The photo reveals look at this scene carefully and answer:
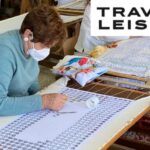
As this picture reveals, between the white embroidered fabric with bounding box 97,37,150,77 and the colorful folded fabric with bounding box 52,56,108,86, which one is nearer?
the colorful folded fabric with bounding box 52,56,108,86

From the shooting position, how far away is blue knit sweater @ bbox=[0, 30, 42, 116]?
1488 mm

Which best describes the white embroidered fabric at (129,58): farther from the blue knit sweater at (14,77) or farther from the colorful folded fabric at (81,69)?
the blue knit sweater at (14,77)

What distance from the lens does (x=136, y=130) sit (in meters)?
2.18

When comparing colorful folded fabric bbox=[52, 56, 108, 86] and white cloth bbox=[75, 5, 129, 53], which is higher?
white cloth bbox=[75, 5, 129, 53]

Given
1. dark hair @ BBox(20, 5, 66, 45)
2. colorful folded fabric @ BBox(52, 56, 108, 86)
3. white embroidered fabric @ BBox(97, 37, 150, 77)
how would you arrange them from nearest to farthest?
dark hair @ BBox(20, 5, 66, 45), colorful folded fabric @ BBox(52, 56, 108, 86), white embroidered fabric @ BBox(97, 37, 150, 77)

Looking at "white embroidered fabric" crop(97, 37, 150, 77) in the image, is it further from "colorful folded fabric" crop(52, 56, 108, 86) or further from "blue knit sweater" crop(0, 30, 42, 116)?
"blue knit sweater" crop(0, 30, 42, 116)

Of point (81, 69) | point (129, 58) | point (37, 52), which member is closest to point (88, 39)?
point (129, 58)

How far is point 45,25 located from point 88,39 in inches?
41.7

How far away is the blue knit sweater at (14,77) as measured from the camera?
4.88ft

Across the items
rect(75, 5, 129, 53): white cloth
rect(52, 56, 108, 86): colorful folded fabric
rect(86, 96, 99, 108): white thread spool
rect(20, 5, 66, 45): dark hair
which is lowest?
rect(86, 96, 99, 108): white thread spool

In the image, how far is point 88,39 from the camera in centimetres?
252

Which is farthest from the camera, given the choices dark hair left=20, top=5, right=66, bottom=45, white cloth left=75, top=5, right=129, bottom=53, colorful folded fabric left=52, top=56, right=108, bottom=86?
white cloth left=75, top=5, right=129, bottom=53

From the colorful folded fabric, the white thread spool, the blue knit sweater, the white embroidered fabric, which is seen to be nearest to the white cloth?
the white embroidered fabric

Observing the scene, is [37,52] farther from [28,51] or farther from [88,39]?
[88,39]
